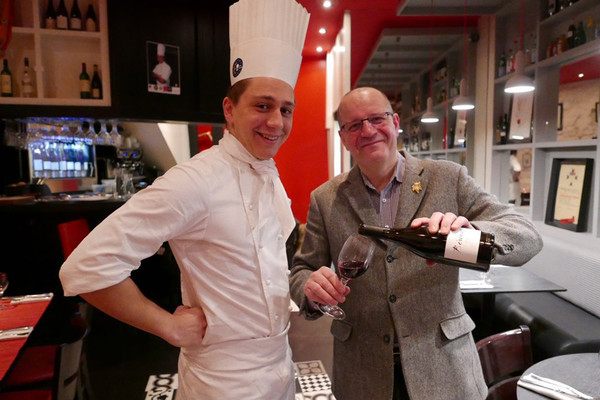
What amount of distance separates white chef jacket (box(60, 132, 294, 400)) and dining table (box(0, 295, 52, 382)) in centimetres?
97

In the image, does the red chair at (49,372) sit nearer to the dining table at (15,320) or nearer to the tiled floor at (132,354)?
the dining table at (15,320)

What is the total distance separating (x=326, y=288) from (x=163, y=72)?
343cm

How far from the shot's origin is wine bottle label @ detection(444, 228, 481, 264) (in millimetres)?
1041

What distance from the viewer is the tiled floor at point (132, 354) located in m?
3.00

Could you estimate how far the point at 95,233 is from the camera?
3.09ft

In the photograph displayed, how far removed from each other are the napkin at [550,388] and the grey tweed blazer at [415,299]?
0.15 m

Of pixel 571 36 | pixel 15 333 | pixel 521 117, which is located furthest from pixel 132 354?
pixel 571 36

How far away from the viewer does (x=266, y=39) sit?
126cm

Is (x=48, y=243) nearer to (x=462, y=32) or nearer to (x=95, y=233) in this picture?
(x=95, y=233)

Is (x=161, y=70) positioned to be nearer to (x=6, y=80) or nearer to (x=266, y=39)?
(x=6, y=80)

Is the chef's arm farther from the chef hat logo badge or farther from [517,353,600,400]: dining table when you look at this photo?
[517,353,600,400]: dining table

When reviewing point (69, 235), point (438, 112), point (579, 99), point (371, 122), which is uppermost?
point (438, 112)

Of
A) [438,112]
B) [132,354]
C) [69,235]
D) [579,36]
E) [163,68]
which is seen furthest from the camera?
[438,112]

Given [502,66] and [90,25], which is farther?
[502,66]
